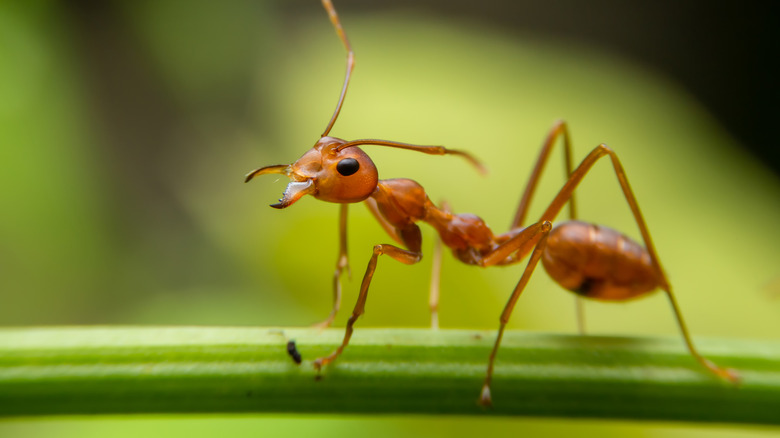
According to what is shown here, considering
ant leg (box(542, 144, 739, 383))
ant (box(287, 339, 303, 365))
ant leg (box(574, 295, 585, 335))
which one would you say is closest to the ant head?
ant (box(287, 339, 303, 365))

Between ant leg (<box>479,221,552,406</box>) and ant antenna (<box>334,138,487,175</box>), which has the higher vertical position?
ant antenna (<box>334,138,487,175</box>)

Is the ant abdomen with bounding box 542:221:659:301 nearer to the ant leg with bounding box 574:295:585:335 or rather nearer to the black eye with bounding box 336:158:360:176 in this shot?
the ant leg with bounding box 574:295:585:335

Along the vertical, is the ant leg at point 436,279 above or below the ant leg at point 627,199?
below

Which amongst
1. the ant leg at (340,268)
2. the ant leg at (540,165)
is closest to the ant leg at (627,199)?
the ant leg at (540,165)

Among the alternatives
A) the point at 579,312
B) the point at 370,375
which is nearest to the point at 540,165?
the point at 579,312

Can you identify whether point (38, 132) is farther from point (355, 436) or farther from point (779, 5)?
point (779, 5)

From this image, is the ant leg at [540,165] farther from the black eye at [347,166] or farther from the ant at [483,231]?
the black eye at [347,166]

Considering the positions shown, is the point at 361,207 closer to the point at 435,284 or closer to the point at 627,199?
the point at 435,284
